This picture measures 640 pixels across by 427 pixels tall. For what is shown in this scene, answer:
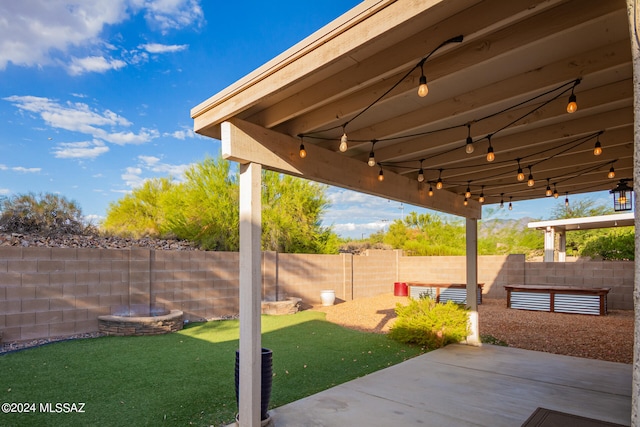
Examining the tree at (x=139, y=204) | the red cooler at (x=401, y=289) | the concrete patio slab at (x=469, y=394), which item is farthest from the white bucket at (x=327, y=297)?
the tree at (x=139, y=204)

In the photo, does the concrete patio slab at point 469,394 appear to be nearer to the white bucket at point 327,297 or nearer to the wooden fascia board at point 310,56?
the wooden fascia board at point 310,56

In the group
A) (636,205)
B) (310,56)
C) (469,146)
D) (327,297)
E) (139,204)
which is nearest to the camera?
(636,205)

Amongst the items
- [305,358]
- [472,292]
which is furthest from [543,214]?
[305,358]

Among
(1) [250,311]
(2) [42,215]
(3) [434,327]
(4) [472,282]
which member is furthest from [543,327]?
(2) [42,215]

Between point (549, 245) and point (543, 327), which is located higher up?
point (549, 245)

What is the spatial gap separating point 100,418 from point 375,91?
3.30m

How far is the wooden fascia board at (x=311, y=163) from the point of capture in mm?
2836

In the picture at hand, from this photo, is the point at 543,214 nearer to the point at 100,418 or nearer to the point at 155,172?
the point at 155,172

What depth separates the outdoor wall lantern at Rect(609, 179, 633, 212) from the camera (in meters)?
5.09

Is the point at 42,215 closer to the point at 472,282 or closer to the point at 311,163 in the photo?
the point at 311,163

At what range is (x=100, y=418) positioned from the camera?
117 inches

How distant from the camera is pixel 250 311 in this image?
275 centimetres

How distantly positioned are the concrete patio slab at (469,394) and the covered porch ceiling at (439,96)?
6.64 feet

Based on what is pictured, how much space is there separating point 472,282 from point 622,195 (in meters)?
2.34
